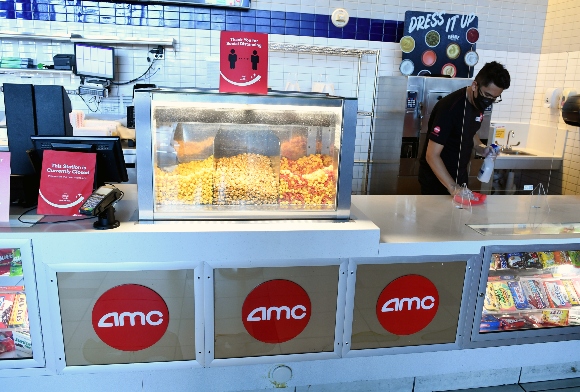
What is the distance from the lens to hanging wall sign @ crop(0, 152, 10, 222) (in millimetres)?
1901

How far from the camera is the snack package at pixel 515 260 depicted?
2.34 meters

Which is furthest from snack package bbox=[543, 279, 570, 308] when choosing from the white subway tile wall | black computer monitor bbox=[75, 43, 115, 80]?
black computer monitor bbox=[75, 43, 115, 80]

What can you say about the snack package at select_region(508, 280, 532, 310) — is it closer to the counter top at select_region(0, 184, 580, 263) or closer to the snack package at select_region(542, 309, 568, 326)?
the snack package at select_region(542, 309, 568, 326)

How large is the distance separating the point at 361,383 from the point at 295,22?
3.78m

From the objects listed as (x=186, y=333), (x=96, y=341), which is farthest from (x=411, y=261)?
(x=96, y=341)

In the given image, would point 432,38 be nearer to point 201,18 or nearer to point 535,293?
point 201,18

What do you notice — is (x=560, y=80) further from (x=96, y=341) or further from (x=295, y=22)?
(x=96, y=341)

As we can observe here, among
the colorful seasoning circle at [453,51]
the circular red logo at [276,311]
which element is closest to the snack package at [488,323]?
the circular red logo at [276,311]

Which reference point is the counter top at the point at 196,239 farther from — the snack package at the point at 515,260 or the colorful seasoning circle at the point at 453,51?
the colorful seasoning circle at the point at 453,51

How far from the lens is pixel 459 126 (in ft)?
10.3

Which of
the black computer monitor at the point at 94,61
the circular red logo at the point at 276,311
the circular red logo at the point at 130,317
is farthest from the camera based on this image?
the black computer monitor at the point at 94,61

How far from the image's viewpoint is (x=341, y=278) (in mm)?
2125

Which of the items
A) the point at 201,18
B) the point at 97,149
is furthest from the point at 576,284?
the point at 201,18

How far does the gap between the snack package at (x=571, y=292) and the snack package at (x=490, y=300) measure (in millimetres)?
437
